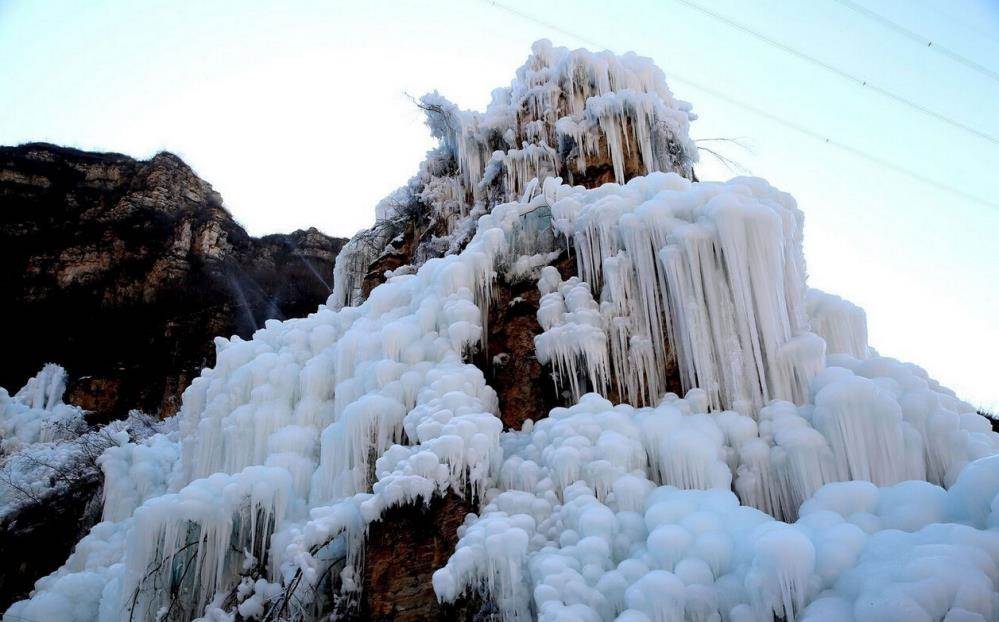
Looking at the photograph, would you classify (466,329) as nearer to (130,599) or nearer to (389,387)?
(389,387)

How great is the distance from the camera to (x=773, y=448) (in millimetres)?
5523

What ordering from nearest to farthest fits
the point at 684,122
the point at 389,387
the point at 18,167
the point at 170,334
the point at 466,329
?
the point at 389,387 → the point at 466,329 → the point at 684,122 → the point at 170,334 → the point at 18,167

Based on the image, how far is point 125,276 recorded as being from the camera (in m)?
20.4

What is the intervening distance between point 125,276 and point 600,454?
19467 mm

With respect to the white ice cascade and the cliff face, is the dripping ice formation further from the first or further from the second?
the cliff face

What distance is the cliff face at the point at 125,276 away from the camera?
17797mm

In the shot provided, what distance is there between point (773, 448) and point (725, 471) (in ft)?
1.79

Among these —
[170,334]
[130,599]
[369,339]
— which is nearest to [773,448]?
[369,339]

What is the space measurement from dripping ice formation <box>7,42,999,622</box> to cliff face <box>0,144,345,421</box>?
9.29m

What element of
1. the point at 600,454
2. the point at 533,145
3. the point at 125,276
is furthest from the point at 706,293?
the point at 125,276

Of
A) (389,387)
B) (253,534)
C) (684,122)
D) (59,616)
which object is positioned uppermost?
(684,122)

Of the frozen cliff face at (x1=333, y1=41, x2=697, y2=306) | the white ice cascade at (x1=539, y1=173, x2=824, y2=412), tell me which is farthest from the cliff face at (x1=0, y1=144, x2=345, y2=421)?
the white ice cascade at (x1=539, y1=173, x2=824, y2=412)

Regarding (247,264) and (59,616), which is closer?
(59,616)

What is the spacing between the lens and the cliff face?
58.4 ft
